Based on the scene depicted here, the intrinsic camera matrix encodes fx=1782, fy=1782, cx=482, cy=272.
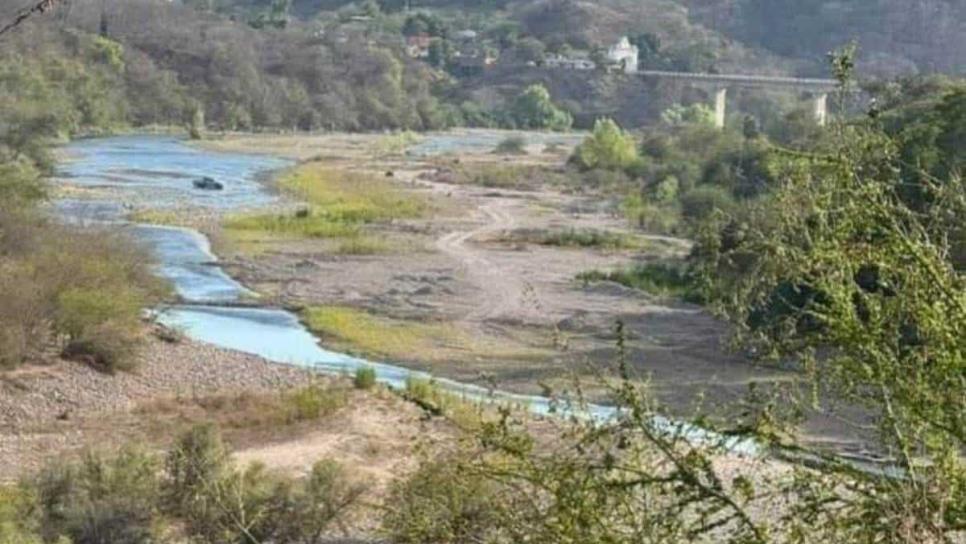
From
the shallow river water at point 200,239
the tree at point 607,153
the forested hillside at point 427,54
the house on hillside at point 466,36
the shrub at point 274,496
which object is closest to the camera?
the shrub at point 274,496

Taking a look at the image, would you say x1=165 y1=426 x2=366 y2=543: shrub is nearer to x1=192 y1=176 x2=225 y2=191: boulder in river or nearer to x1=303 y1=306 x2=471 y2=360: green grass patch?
x1=303 y1=306 x2=471 y2=360: green grass patch

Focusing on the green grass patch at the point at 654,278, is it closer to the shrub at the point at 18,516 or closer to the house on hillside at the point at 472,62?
the shrub at the point at 18,516

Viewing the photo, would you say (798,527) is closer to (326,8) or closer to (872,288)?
(872,288)

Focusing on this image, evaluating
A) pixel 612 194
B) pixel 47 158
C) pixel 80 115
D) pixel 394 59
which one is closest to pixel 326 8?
pixel 394 59

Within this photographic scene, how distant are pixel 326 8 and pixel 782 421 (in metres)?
147

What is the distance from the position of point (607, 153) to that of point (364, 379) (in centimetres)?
4921

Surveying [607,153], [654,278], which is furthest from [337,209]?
[607,153]

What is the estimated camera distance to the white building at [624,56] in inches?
4574

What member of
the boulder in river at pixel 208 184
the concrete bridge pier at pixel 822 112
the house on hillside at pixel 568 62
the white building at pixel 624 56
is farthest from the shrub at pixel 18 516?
the white building at pixel 624 56

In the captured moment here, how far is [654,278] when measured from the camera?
4231 cm

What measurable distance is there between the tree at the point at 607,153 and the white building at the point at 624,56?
39.4 meters

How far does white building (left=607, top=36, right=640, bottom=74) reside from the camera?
116188 mm

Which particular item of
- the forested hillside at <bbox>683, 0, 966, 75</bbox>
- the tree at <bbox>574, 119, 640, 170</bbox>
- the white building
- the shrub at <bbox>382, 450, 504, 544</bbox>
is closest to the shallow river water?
the shrub at <bbox>382, 450, 504, 544</bbox>

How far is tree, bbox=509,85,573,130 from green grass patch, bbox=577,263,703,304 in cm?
6664
